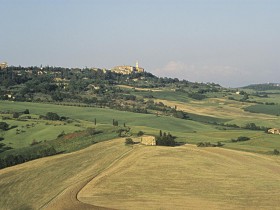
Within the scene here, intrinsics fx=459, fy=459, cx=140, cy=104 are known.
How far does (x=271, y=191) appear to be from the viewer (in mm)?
45531

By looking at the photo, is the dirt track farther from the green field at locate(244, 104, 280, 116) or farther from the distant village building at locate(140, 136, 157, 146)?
the green field at locate(244, 104, 280, 116)

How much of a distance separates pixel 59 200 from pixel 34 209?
2512 mm

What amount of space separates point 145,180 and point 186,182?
4447 millimetres

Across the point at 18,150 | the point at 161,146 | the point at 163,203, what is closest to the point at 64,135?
the point at 18,150

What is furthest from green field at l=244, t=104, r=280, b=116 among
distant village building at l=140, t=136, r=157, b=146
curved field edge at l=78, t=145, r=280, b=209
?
curved field edge at l=78, t=145, r=280, b=209

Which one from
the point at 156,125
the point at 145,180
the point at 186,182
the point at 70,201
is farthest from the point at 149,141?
the point at 156,125

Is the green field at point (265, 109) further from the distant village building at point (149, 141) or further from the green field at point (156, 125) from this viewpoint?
the distant village building at point (149, 141)

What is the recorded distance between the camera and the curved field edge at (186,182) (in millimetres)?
41969

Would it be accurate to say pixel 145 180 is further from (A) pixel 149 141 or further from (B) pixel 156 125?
(B) pixel 156 125

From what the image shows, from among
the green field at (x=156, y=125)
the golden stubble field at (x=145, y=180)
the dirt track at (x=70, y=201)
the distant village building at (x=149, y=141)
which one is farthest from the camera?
the green field at (x=156, y=125)

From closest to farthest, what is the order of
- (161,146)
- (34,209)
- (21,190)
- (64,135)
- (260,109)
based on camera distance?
(34,209)
(21,190)
(161,146)
(64,135)
(260,109)

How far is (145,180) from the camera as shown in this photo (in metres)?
49.9

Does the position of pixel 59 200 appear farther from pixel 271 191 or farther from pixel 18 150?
pixel 18 150

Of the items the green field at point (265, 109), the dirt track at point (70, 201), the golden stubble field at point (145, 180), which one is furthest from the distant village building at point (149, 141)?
the green field at point (265, 109)
